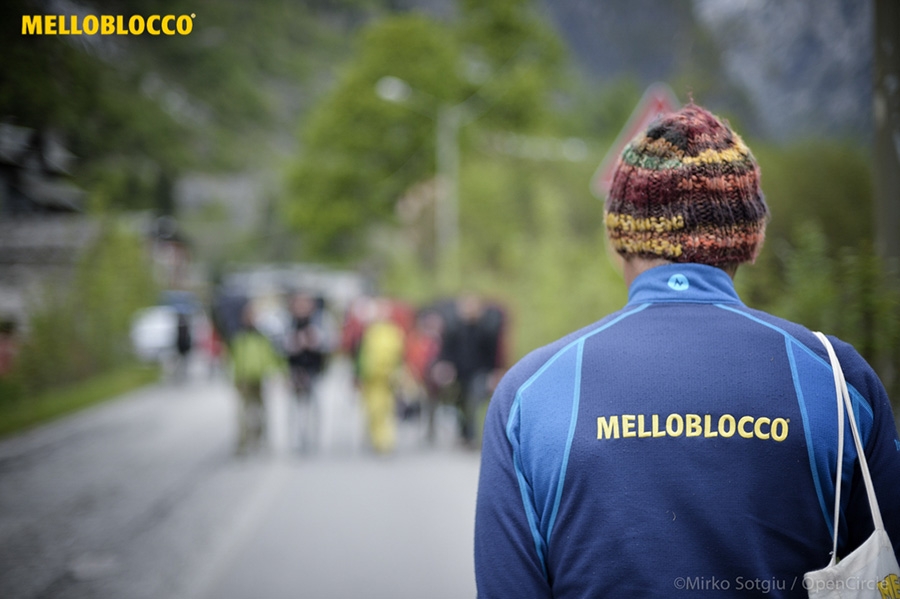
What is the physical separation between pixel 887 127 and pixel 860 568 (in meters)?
3.50

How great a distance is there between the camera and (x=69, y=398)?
59.0 feet

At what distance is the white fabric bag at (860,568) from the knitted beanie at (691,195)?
0.38 metres

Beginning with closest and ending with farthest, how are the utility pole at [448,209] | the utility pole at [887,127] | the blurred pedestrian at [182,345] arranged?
the utility pole at [887,127], the blurred pedestrian at [182,345], the utility pole at [448,209]

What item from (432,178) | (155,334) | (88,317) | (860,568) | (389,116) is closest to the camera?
(860,568)

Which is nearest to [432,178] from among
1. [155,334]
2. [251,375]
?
[155,334]

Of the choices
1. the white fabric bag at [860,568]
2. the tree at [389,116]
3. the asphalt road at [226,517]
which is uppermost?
the tree at [389,116]

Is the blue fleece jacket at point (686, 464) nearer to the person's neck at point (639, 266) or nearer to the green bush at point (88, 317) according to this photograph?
the person's neck at point (639, 266)

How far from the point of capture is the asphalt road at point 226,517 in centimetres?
596

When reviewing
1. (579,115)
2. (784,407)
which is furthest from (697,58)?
(579,115)

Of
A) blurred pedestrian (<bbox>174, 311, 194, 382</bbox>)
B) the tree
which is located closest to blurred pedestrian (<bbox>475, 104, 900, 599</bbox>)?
blurred pedestrian (<bbox>174, 311, 194, 382</bbox>)

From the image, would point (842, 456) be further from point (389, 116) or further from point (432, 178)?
point (389, 116)

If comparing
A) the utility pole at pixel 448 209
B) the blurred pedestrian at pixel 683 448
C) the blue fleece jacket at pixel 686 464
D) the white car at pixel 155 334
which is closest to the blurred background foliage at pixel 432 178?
the utility pole at pixel 448 209

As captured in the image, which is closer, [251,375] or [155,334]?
[251,375]

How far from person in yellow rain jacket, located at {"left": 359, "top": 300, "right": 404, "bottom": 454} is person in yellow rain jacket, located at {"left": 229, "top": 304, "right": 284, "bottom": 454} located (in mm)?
1256
